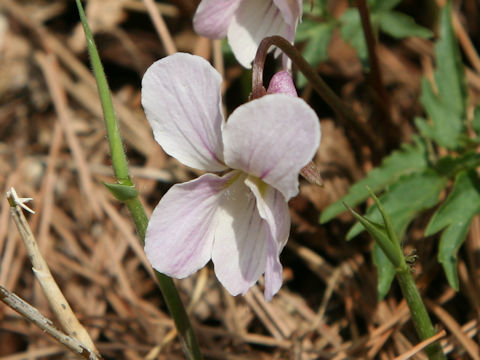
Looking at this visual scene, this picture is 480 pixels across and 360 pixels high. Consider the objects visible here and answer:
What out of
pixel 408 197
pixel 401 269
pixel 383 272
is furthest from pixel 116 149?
pixel 408 197

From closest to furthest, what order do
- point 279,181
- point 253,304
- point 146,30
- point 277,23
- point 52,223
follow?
1. point 279,181
2. point 277,23
3. point 253,304
4. point 52,223
5. point 146,30

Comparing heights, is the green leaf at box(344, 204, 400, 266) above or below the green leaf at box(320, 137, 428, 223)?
above

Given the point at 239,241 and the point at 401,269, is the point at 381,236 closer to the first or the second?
the point at 401,269

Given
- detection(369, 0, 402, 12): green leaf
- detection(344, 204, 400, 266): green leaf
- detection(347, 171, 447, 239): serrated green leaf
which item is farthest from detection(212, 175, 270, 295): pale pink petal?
detection(369, 0, 402, 12): green leaf

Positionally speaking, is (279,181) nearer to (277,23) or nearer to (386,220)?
(386,220)

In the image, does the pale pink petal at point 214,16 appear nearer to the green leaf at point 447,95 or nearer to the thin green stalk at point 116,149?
the thin green stalk at point 116,149

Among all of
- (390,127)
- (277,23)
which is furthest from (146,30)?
(277,23)

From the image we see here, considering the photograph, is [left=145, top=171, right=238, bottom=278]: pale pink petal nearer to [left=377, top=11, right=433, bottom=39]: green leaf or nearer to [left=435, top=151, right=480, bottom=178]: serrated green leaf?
[left=435, top=151, right=480, bottom=178]: serrated green leaf
